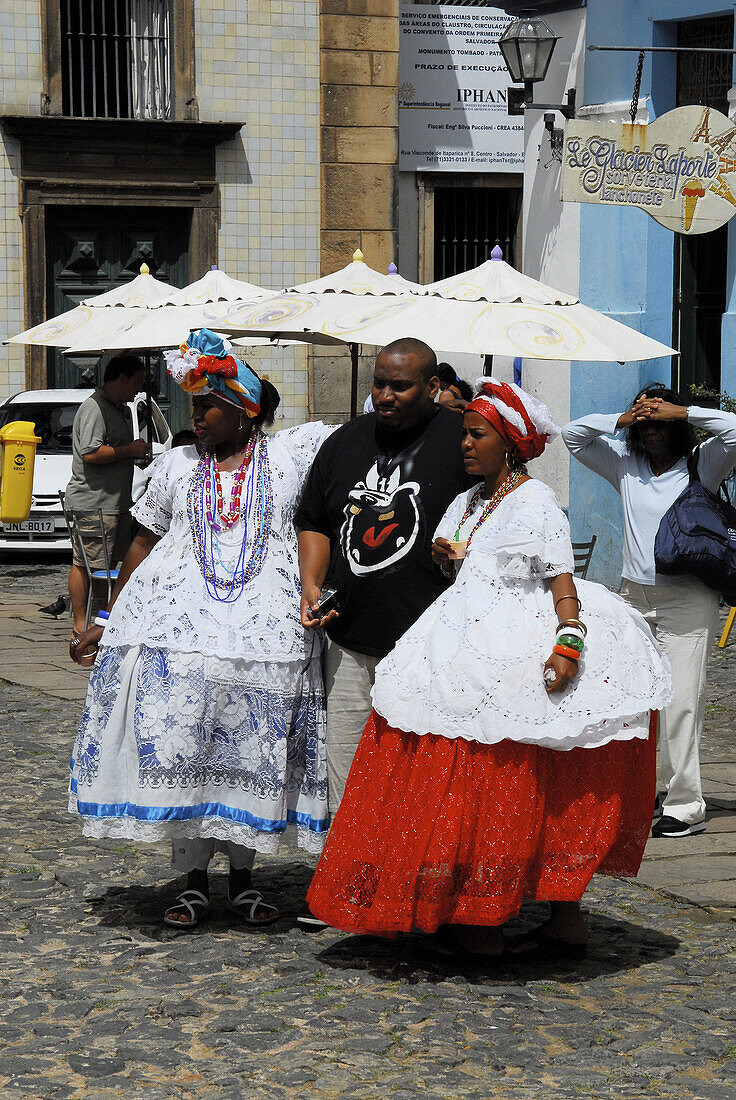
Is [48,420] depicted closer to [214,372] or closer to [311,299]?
[311,299]

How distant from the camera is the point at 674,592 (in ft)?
21.9

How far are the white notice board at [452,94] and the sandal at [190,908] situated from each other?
17090 millimetres

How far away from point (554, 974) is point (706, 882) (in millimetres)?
1280

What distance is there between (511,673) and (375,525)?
2.42 ft

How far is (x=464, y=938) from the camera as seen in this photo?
4984 mm

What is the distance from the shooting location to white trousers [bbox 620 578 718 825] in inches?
261

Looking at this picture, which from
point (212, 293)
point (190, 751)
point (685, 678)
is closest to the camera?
point (190, 751)

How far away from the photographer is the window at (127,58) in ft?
66.8

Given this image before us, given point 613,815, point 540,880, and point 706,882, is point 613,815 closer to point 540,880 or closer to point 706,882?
point 540,880

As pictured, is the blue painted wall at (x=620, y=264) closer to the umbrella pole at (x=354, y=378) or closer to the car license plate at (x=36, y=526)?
the umbrella pole at (x=354, y=378)

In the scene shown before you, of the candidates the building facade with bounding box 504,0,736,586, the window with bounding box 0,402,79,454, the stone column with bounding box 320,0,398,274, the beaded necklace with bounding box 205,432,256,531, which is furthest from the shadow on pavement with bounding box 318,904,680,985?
the stone column with bounding box 320,0,398,274

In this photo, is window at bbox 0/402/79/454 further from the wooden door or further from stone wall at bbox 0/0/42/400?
the wooden door

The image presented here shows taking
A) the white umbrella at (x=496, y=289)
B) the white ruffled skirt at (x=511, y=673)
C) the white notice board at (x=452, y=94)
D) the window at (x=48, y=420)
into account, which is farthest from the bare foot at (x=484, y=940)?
the white notice board at (x=452, y=94)

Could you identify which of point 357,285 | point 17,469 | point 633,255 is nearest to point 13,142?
point 17,469
